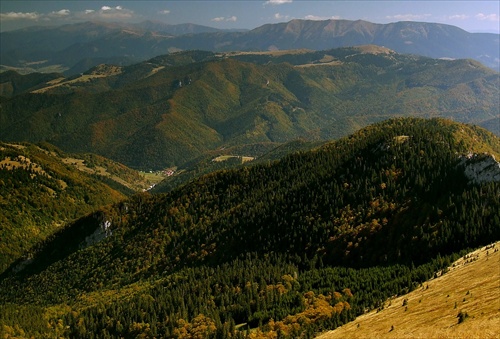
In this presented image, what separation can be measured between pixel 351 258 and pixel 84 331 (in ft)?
390

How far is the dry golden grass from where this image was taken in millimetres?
97375

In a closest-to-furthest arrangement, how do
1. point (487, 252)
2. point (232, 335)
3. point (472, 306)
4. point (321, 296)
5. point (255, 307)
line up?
point (472, 306)
point (487, 252)
point (232, 335)
point (321, 296)
point (255, 307)

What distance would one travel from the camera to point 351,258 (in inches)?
7781

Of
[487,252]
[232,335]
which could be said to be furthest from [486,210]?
[232,335]

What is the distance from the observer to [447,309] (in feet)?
363

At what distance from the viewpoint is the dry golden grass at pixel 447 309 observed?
9738 cm

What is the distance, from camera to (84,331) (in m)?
194

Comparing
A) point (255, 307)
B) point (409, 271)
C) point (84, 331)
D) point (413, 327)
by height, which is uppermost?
point (413, 327)

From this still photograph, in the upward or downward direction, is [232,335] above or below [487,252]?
below

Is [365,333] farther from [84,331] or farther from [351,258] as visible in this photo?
[84,331]

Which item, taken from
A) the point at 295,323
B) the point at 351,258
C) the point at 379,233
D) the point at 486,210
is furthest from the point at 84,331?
the point at 486,210

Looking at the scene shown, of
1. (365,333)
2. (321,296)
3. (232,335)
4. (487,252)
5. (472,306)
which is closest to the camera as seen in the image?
(472,306)

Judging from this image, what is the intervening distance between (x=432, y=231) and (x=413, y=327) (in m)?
83.1

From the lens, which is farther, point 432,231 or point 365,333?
point 432,231
